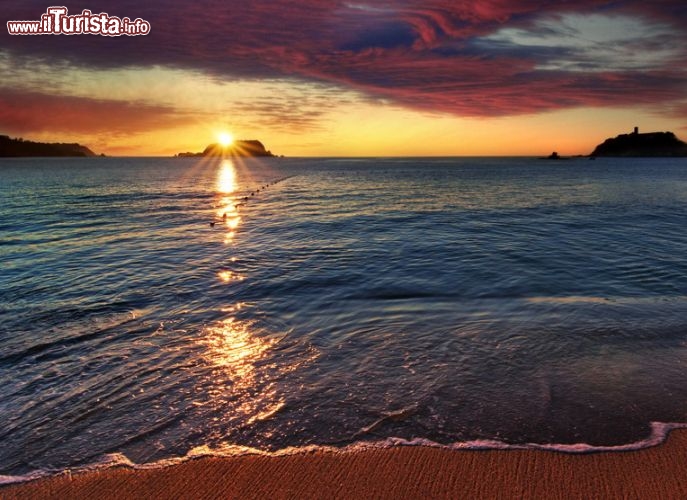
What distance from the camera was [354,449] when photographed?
232 inches

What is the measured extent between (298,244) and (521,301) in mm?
13529

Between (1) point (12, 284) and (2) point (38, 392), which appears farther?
(1) point (12, 284)

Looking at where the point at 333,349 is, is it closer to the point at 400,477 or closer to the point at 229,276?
the point at 400,477

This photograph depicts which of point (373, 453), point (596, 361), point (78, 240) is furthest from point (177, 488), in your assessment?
point (78, 240)

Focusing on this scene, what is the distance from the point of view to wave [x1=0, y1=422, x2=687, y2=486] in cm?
568

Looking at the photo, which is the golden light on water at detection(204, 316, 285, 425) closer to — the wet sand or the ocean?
the ocean

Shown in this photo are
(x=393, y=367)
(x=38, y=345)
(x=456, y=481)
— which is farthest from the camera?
(x=38, y=345)

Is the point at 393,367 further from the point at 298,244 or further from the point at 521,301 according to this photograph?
the point at 298,244

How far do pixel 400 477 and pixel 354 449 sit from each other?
829 mm

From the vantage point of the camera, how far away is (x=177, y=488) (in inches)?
206

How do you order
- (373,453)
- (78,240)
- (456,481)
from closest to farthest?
(456,481)
(373,453)
(78,240)

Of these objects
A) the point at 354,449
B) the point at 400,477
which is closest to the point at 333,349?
the point at 354,449

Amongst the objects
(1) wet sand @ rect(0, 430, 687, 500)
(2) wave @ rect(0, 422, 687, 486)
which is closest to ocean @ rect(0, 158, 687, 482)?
(2) wave @ rect(0, 422, 687, 486)

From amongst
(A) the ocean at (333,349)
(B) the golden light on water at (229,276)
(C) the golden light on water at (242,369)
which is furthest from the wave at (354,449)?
(B) the golden light on water at (229,276)
